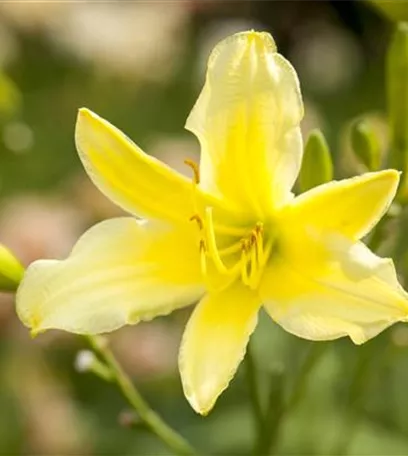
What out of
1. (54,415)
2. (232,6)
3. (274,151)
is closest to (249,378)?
(274,151)

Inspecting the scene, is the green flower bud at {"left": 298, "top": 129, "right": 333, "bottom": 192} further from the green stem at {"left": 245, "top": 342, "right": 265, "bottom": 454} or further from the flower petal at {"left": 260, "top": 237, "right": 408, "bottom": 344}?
the green stem at {"left": 245, "top": 342, "right": 265, "bottom": 454}

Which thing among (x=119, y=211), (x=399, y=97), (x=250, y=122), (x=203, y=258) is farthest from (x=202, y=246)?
(x=119, y=211)

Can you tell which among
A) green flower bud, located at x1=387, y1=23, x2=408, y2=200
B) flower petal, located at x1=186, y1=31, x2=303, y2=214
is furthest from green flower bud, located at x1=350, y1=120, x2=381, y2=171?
flower petal, located at x1=186, y1=31, x2=303, y2=214

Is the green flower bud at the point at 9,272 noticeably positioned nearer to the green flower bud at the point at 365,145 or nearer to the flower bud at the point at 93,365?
the flower bud at the point at 93,365

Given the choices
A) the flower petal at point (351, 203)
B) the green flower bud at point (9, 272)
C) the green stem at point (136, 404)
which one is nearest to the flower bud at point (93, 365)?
the green stem at point (136, 404)

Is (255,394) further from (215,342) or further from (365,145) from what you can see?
(365,145)

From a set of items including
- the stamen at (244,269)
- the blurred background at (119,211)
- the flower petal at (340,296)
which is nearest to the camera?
the flower petal at (340,296)
